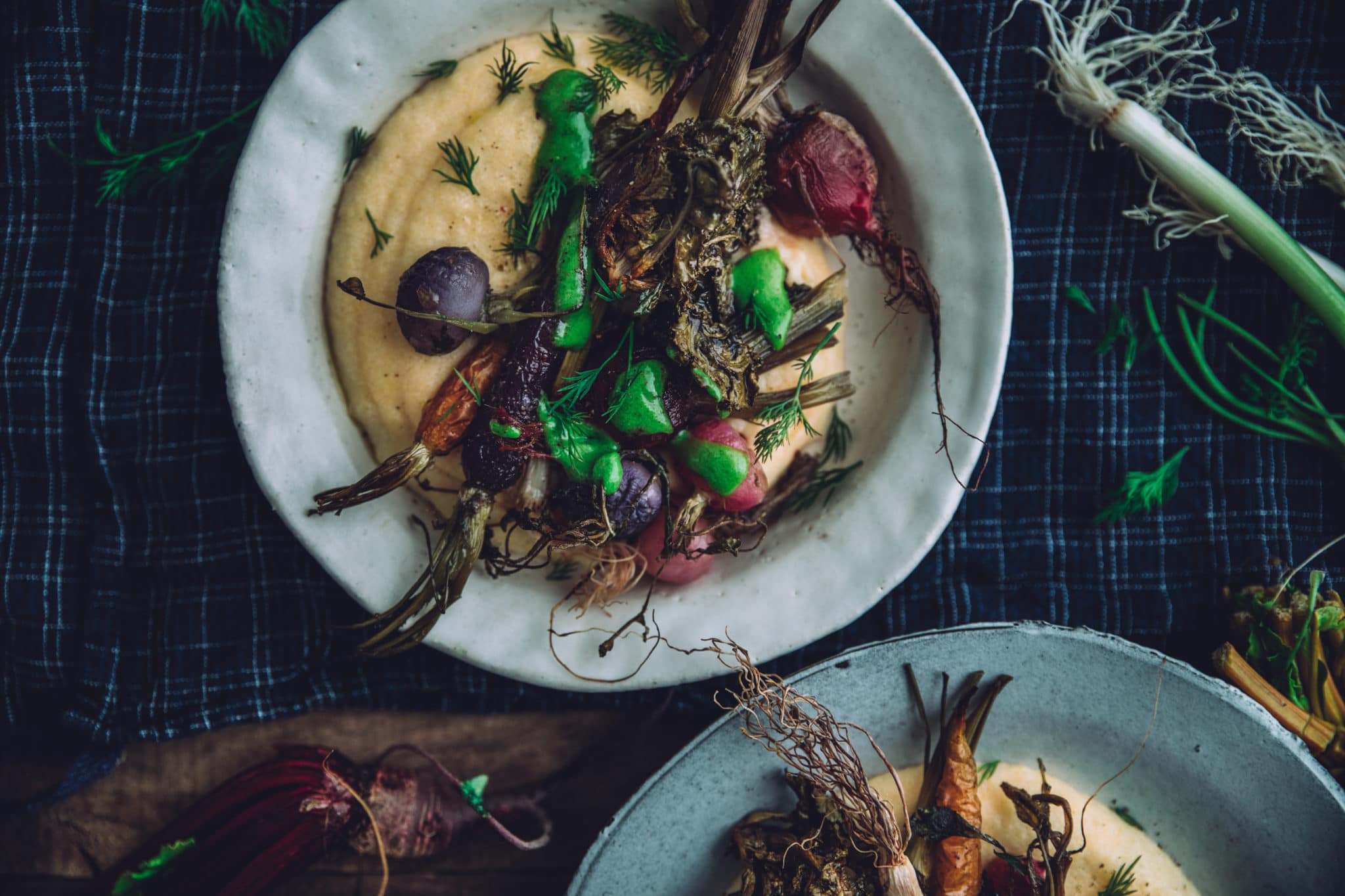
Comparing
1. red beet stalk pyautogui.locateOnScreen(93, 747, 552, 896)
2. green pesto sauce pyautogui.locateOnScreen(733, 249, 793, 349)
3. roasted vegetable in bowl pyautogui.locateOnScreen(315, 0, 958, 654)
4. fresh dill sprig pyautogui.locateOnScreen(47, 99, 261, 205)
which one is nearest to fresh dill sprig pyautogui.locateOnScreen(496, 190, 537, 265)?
roasted vegetable in bowl pyautogui.locateOnScreen(315, 0, 958, 654)

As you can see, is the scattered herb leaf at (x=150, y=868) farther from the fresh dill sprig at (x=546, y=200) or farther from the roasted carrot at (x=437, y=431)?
the fresh dill sprig at (x=546, y=200)

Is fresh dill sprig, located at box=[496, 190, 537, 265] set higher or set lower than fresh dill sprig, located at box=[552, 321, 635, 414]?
higher

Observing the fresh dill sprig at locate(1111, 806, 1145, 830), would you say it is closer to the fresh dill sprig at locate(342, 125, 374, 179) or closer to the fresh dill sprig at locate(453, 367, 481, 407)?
the fresh dill sprig at locate(453, 367, 481, 407)

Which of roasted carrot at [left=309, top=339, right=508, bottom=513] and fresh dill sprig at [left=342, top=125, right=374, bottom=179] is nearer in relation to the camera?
roasted carrot at [left=309, top=339, right=508, bottom=513]

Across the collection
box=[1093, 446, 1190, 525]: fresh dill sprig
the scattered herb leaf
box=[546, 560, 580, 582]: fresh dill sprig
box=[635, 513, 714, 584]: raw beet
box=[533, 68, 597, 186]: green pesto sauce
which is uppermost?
box=[533, 68, 597, 186]: green pesto sauce

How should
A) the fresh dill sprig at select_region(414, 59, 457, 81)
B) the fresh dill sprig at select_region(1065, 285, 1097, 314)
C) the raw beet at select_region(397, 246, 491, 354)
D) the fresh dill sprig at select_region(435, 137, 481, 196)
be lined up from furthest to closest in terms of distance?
the fresh dill sprig at select_region(1065, 285, 1097, 314) < the fresh dill sprig at select_region(414, 59, 457, 81) < the fresh dill sprig at select_region(435, 137, 481, 196) < the raw beet at select_region(397, 246, 491, 354)

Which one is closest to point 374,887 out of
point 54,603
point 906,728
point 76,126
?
point 54,603
